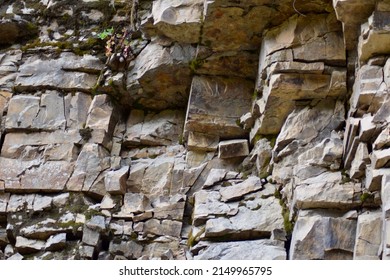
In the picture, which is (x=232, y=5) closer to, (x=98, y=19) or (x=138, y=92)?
(x=138, y=92)

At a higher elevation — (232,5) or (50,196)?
(232,5)

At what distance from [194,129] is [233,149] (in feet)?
2.87

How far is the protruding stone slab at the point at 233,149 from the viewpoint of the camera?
11.0 metres

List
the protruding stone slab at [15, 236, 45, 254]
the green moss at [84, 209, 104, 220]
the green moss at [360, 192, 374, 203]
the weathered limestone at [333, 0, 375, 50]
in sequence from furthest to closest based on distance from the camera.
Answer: the green moss at [84, 209, 104, 220] → the protruding stone slab at [15, 236, 45, 254] → the weathered limestone at [333, 0, 375, 50] → the green moss at [360, 192, 374, 203]

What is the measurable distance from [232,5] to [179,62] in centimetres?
157

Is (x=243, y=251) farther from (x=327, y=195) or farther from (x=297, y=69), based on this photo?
(x=297, y=69)

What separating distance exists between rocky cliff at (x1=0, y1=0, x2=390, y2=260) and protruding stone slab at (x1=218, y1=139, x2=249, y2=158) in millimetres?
26

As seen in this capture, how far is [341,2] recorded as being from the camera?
896 centimetres

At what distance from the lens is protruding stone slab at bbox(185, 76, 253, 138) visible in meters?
11.4

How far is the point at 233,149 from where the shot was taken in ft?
36.3

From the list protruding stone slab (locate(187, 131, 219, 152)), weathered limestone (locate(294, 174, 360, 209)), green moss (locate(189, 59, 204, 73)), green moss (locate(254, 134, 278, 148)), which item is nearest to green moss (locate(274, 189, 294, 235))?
weathered limestone (locate(294, 174, 360, 209))

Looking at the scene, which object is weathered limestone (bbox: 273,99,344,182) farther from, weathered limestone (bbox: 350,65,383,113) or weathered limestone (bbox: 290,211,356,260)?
weathered limestone (bbox: 290,211,356,260)

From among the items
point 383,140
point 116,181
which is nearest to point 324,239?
point 383,140

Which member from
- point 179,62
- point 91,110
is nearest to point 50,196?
→ point 91,110
